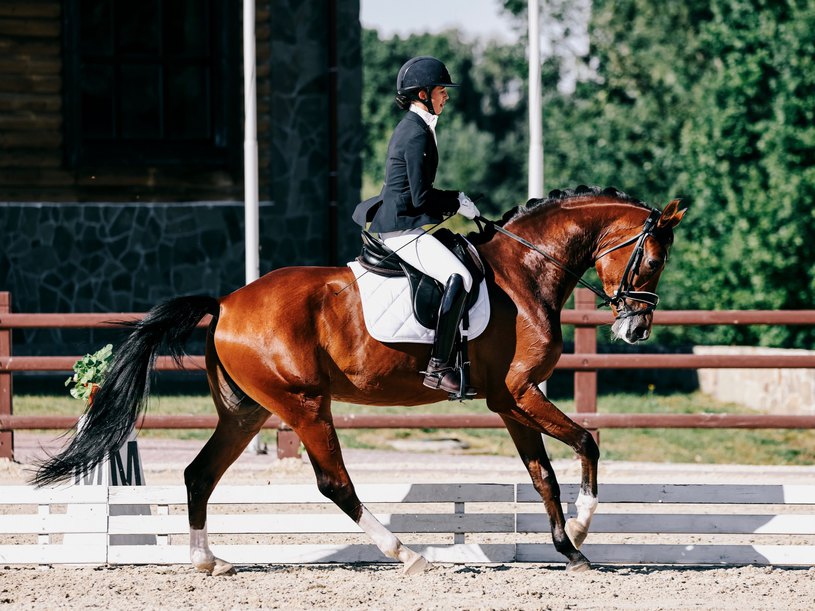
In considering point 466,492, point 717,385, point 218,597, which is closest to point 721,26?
point 717,385

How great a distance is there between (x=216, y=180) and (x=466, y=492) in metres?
9.25

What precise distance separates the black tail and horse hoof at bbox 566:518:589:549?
225cm

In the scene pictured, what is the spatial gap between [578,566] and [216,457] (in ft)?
6.80

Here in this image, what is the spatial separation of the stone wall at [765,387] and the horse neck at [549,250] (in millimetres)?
7519

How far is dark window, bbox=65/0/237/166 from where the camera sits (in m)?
16.1

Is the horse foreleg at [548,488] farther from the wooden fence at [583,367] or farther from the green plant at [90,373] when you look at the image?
the wooden fence at [583,367]

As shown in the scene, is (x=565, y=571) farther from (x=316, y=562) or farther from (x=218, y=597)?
(x=218, y=597)

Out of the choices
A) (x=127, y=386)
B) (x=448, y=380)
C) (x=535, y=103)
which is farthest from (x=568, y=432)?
(x=535, y=103)

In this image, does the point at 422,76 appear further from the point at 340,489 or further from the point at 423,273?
the point at 340,489

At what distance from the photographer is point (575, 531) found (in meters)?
7.14

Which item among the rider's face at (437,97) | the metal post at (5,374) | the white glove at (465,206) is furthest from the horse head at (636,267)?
the metal post at (5,374)

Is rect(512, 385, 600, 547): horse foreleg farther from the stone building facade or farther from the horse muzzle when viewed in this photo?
the stone building facade

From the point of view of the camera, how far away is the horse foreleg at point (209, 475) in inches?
283

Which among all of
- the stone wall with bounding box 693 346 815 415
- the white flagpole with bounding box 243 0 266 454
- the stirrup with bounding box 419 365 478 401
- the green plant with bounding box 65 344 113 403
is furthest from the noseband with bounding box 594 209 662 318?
the stone wall with bounding box 693 346 815 415
